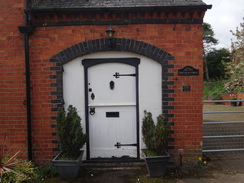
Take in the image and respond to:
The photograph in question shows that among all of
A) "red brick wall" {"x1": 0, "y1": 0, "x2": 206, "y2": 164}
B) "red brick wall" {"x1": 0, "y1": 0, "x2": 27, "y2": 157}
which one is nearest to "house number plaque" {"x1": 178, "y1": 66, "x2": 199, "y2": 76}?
"red brick wall" {"x1": 0, "y1": 0, "x2": 206, "y2": 164}

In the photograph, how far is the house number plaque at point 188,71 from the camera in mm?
4141

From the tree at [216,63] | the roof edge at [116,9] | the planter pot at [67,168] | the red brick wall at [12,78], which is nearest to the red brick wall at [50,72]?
the red brick wall at [12,78]

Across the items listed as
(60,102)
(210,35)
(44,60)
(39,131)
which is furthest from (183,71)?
(210,35)

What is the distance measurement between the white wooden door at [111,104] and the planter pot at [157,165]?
69 centimetres

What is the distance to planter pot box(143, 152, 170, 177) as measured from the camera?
3.64 metres

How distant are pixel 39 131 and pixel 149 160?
7.95 feet

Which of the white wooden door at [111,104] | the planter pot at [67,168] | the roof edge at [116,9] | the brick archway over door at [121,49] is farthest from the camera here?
the white wooden door at [111,104]

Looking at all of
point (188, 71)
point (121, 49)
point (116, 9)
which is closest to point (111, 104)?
point (121, 49)

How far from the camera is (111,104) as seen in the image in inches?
167

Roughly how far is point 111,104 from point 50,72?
1.48m

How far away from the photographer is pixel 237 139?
219 inches

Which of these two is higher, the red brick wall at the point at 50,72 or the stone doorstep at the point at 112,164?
the red brick wall at the point at 50,72

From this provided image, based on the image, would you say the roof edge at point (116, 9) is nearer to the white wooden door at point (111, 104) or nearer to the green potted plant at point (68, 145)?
the white wooden door at point (111, 104)

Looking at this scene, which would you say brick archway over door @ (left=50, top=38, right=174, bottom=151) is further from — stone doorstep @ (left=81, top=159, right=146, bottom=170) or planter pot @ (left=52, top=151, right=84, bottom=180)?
stone doorstep @ (left=81, top=159, right=146, bottom=170)
